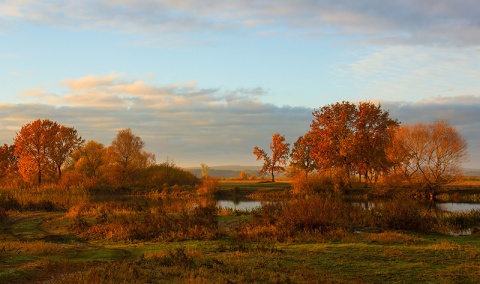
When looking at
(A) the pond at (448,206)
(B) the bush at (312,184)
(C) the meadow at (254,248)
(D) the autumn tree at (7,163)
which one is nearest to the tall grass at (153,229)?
(C) the meadow at (254,248)

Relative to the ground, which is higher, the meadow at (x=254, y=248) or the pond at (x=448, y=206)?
the meadow at (x=254, y=248)

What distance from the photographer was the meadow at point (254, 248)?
427 inches

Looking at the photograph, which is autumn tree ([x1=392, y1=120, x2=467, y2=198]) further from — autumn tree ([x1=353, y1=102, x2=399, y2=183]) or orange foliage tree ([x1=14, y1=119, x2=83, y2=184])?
orange foliage tree ([x1=14, y1=119, x2=83, y2=184])

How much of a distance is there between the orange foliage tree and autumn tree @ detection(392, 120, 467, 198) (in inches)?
2075

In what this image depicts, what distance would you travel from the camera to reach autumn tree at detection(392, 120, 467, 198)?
162 ft

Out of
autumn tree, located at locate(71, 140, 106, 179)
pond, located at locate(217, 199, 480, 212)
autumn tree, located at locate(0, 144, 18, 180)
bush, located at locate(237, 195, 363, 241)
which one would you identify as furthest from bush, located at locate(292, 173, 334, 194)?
autumn tree, located at locate(0, 144, 18, 180)

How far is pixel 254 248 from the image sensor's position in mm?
14977

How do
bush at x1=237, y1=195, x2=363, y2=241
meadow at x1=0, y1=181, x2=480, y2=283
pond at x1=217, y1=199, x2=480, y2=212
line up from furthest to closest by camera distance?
1. pond at x1=217, y1=199, x2=480, y2=212
2. bush at x1=237, y1=195, x2=363, y2=241
3. meadow at x1=0, y1=181, x2=480, y2=283

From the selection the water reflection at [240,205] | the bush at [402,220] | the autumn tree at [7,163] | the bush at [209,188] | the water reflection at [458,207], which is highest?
the autumn tree at [7,163]

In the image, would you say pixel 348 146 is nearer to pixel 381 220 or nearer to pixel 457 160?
pixel 457 160

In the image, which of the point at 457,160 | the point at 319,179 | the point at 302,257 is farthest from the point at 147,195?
the point at 302,257

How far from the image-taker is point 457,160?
4950 cm

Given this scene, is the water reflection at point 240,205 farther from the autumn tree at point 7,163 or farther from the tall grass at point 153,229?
the autumn tree at point 7,163

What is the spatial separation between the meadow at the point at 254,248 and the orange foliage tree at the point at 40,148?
4196 cm
